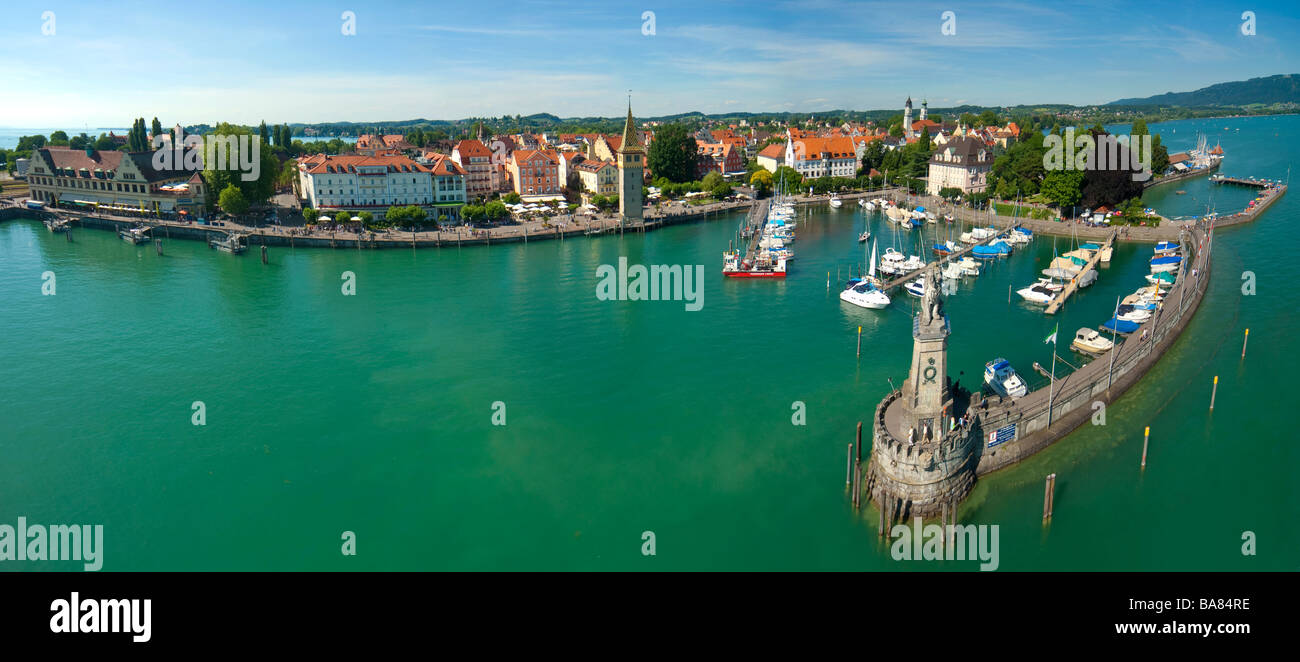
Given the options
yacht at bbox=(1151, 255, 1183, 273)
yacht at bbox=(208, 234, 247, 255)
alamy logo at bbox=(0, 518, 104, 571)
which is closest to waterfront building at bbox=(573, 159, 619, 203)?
yacht at bbox=(208, 234, 247, 255)

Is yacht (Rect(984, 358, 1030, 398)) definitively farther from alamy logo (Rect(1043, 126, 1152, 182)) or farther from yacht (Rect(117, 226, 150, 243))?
yacht (Rect(117, 226, 150, 243))

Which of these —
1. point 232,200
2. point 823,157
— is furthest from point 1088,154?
point 232,200

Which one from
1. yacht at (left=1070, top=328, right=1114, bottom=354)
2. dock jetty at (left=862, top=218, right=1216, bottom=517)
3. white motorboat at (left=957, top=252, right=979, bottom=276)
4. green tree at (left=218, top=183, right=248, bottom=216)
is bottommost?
dock jetty at (left=862, top=218, right=1216, bottom=517)

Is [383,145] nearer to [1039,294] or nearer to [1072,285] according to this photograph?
[1039,294]

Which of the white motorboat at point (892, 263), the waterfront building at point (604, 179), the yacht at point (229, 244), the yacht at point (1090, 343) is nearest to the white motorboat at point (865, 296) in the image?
the white motorboat at point (892, 263)
